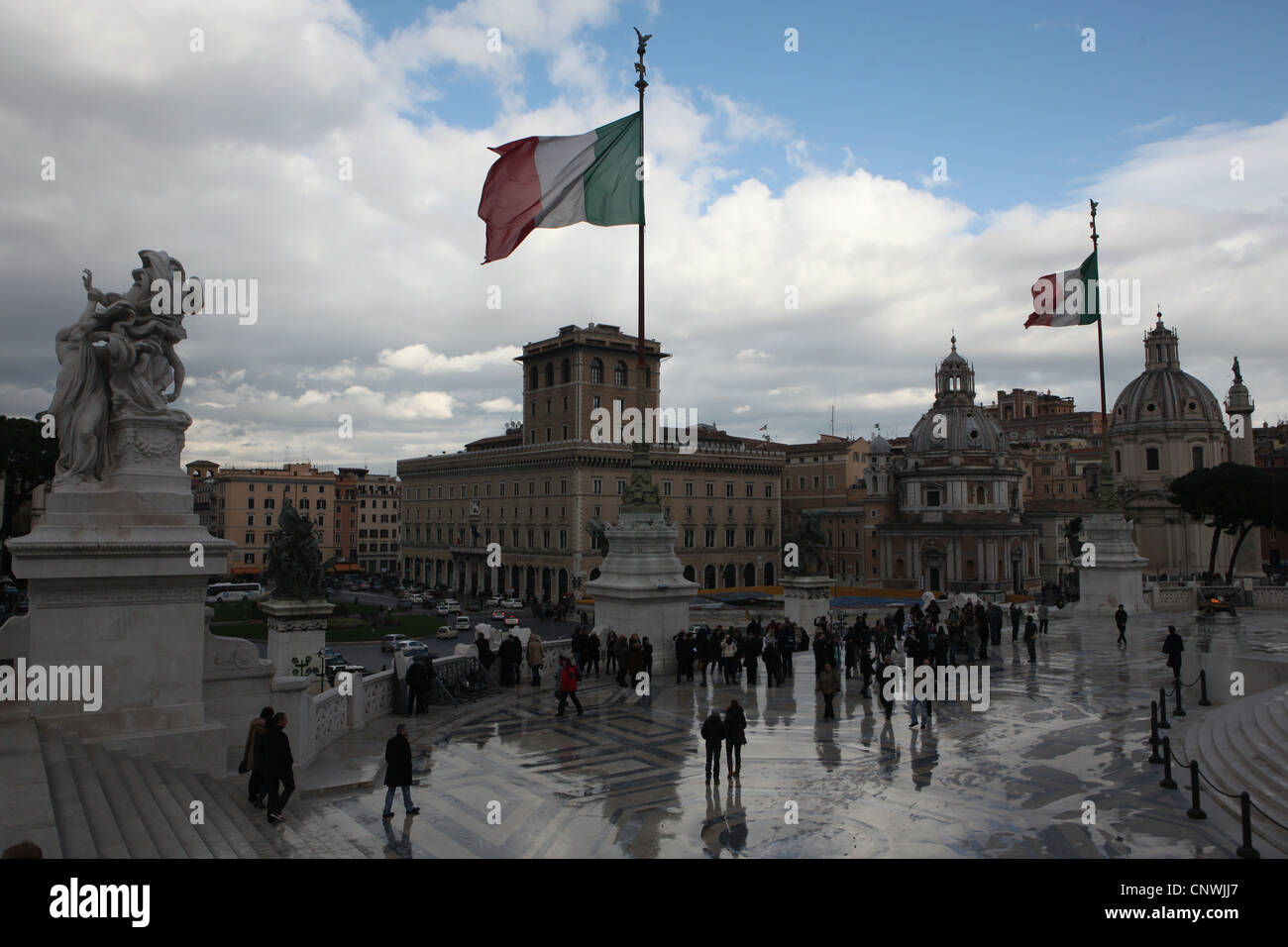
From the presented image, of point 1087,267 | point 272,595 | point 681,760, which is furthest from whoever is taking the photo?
point 1087,267

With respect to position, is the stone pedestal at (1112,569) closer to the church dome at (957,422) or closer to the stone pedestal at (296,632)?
the stone pedestal at (296,632)

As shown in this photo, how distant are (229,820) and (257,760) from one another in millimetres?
669

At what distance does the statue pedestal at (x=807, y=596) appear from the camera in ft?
81.1

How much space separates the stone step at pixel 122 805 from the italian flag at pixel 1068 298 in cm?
2733

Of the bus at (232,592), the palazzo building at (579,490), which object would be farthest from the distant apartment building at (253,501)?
the palazzo building at (579,490)

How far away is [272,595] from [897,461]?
79.4m

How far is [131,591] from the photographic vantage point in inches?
387

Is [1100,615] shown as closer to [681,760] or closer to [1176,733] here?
[1176,733]

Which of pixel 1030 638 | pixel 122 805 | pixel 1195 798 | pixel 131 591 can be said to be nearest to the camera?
pixel 122 805

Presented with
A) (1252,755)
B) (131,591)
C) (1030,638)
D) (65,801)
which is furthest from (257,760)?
(1030,638)

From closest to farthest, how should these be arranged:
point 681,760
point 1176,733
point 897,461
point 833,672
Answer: point 681,760, point 1176,733, point 833,672, point 897,461

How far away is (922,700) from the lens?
47.7 feet

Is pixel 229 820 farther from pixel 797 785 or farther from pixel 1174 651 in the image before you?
pixel 1174 651
